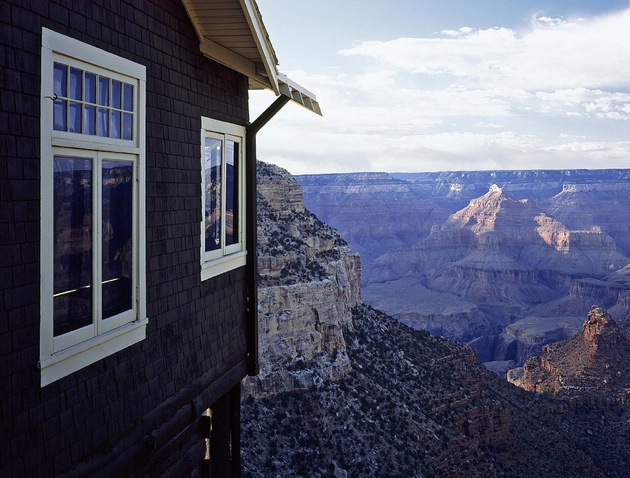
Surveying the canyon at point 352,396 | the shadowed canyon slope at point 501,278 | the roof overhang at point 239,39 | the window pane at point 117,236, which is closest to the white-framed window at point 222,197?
the roof overhang at point 239,39

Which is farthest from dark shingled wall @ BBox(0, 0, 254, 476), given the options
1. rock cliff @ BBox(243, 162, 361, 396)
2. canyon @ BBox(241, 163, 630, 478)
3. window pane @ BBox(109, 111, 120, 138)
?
rock cliff @ BBox(243, 162, 361, 396)

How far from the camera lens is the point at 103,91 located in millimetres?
5480

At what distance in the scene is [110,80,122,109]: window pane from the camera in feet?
18.5

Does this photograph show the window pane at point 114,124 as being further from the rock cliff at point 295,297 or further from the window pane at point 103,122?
the rock cliff at point 295,297

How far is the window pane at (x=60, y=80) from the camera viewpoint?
194 inches

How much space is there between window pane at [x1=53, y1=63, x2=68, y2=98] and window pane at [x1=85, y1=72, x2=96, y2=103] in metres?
0.22

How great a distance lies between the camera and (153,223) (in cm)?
641

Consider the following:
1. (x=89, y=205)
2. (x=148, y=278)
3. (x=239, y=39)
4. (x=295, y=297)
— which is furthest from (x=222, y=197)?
(x=295, y=297)

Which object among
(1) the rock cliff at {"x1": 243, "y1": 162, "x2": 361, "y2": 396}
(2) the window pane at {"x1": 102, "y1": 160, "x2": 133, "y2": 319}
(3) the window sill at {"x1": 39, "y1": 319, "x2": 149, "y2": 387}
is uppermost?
(2) the window pane at {"x1": 102, "y1": 160, "x2": 133, "y2": 319}

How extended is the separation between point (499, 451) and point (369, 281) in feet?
440

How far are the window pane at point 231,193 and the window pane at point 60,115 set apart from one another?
3.33 meters

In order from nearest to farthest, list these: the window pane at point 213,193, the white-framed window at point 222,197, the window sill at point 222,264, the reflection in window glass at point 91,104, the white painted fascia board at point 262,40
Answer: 1. the reflection in window glass at point 91,104
2. the white painted fascia board at point 262,40
3. the window sill at point 222,264
4. the white-framed window at point 222,197
5. the window pane at point 213,193

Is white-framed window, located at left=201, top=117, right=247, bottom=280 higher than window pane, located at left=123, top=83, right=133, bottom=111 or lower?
lower

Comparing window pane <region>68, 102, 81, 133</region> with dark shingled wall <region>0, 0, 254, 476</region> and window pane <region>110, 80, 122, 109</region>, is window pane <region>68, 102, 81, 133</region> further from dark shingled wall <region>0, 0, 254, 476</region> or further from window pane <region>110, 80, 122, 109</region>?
window pane <region>110, 80, 122, 109</region>
